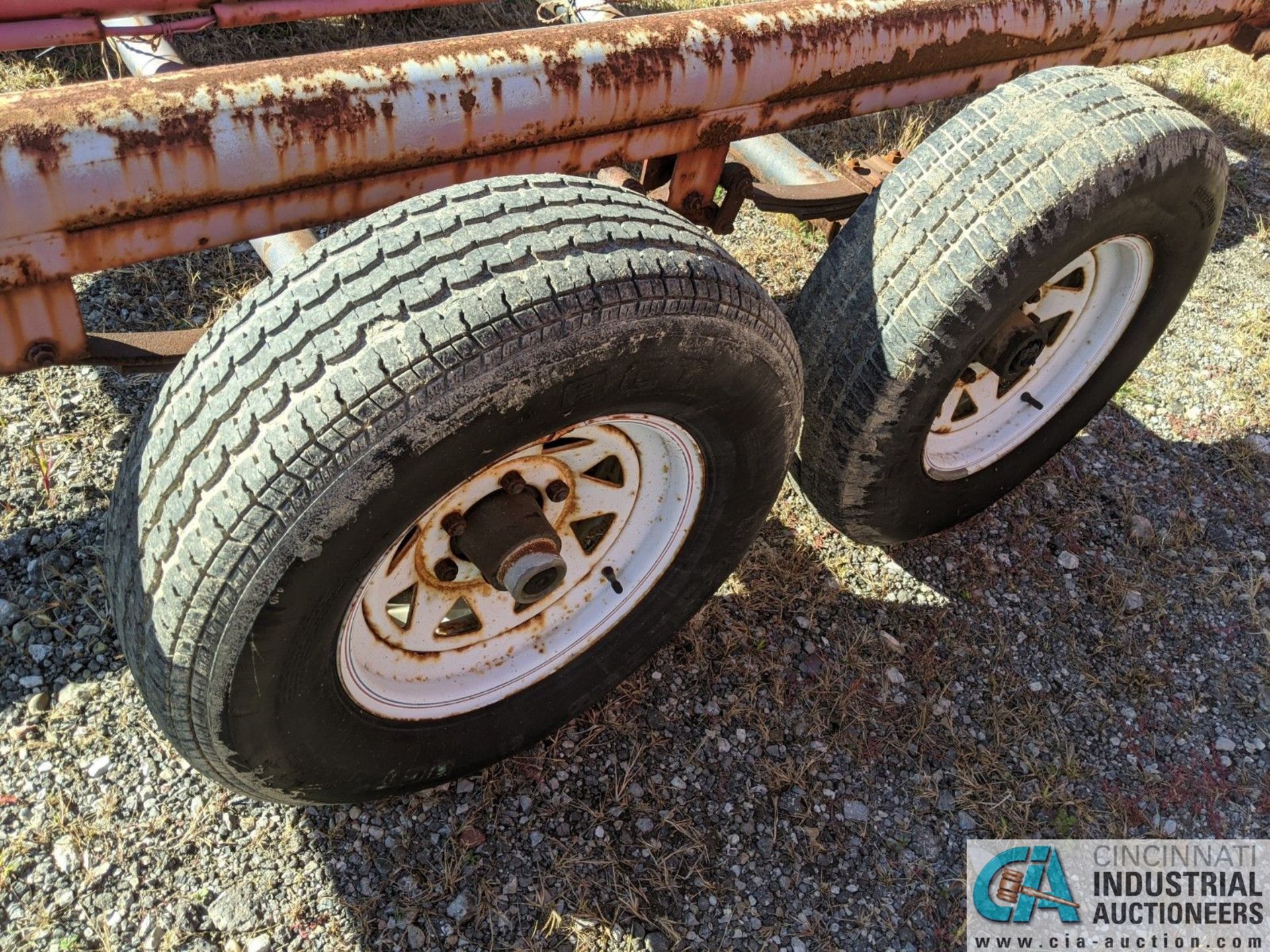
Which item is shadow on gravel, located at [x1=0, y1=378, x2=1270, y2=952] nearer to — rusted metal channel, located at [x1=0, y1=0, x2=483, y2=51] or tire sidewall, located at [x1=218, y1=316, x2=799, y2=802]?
tire sidewall, located at [x1=218, y1=316, x2=799, y2=802]

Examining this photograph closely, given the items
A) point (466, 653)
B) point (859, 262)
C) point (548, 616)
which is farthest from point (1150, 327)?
point (466, 653)

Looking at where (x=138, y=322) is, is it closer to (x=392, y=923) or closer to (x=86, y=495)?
(x=86, y=495)

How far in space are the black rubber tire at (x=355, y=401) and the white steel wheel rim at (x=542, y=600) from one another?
0.16 meters

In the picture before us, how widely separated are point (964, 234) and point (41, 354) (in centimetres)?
183

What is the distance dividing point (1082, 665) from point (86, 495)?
290 cm

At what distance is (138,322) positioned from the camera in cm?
327

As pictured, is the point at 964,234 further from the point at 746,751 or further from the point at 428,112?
the point at 746,751

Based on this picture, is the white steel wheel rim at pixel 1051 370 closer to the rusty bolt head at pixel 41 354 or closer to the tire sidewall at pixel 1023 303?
the tire sidewall at pixel 1023 303

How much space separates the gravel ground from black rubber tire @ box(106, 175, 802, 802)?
0.51 metres

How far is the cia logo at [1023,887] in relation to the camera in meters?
2.26

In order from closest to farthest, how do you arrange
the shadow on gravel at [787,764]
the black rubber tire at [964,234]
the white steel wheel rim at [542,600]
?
1. the white steel wheel rim at [542,600]
2. the black rubber tire at [964,234]
3. the shadow on gravel at [787,764]

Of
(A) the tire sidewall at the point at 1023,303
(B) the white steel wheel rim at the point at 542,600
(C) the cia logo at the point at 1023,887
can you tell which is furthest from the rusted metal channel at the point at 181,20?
(C) the cia logo at the point at 1023,887

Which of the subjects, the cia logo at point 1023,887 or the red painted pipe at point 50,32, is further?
the red painted pipe at point 50,32

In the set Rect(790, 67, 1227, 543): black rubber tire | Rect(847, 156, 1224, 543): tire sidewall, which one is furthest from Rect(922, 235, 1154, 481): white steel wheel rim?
Rect(790, 67, 1227, 543): black rubber tire
